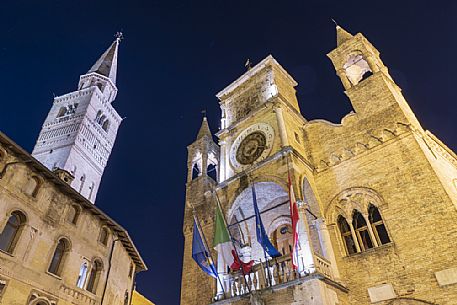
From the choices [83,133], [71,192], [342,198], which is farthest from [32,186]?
[83,133]

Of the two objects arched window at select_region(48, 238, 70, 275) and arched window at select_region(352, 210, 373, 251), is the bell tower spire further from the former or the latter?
arched window at select_region(48, 238, 70, 275)

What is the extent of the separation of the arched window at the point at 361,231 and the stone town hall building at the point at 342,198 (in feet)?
0.12

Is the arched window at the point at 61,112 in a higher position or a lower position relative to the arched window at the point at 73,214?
higher

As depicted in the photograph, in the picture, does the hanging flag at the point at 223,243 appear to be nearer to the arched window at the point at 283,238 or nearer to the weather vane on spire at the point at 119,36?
the arched window at the point at 283,238

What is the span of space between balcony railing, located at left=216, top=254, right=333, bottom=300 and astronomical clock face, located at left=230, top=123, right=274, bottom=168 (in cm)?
514

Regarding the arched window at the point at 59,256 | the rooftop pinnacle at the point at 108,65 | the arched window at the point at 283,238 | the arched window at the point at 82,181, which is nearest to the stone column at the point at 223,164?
the arched window at the point at 283,238

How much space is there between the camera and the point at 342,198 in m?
12.7

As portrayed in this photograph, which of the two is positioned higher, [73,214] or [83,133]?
[83,133]

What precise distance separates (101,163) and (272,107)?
31750mm

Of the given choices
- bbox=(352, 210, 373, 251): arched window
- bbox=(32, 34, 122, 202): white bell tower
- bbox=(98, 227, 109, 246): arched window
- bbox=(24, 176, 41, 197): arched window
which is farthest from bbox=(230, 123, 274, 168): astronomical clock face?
bbox=(32, 34, 122, 202): white bell tower

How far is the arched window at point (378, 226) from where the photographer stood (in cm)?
1124

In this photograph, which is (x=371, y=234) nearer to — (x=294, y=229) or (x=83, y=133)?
(x=294, y=229)

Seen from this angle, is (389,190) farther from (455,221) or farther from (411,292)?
(411,292)

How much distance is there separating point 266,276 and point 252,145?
6888mm
